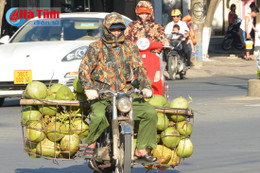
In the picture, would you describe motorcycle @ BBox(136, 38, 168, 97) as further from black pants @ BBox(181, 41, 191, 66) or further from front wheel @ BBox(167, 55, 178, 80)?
black pants @ BBox(181, 41, 191, 66)

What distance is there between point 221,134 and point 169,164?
14.5ft

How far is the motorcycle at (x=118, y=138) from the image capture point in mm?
6328

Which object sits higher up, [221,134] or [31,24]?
[31,24]

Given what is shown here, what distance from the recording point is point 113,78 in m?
7.09

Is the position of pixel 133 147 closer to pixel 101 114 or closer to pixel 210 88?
pixel 101 114

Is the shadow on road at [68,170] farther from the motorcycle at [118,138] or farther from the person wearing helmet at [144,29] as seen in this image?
the person wearing helmet at [144,29]

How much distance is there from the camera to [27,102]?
23.1 feet

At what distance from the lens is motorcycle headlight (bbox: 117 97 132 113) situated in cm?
646

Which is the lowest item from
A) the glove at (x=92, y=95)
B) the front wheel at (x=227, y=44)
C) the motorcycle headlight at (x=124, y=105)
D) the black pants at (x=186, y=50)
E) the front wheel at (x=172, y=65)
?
the front wheel at (x=227, y=44)

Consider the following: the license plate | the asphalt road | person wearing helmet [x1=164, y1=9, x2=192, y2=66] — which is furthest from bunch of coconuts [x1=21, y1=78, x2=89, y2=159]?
person wearing helmet [x1=164, y1=9, x2=192, y2=66]

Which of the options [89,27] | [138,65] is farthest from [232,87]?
[138,65]

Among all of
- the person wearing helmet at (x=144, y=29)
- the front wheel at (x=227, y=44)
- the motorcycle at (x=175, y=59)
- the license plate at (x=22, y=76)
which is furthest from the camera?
the front wheel at (x=227, y=44)

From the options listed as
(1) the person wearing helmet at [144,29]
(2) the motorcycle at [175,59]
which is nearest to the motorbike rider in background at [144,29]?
(1) the person wearing helmet at [144,29]

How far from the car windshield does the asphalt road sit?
1431mm
